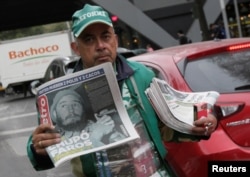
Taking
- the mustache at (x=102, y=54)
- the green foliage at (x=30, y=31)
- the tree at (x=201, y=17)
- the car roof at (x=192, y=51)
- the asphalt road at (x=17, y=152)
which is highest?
the green foliage at (x=30, y=31)

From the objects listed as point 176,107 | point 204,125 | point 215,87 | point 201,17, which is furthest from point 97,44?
point 201,17

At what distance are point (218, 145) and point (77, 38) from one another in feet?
5.20

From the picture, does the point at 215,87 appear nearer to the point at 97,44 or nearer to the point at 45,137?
the point at 97,44

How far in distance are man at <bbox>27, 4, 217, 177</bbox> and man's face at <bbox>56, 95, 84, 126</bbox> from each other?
152mm

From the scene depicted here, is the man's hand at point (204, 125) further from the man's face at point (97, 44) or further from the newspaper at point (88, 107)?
the man's face at point (97, 44)

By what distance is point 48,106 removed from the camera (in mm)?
2229

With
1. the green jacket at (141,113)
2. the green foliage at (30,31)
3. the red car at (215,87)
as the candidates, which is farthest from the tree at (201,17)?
the green foliage at (30,31)

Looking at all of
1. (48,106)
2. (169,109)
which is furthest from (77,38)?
(169,109)

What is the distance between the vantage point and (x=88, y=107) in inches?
87.7

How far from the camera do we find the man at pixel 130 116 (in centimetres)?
227

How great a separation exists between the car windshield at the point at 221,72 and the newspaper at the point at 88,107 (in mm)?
1806

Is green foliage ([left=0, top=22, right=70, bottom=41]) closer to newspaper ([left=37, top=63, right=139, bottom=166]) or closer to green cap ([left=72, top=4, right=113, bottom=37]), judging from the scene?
green cap ([left=72, top=4, right=113, bottom=37])

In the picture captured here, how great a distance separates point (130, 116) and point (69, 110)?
11.6 inches

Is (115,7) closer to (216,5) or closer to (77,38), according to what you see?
(216,5)
